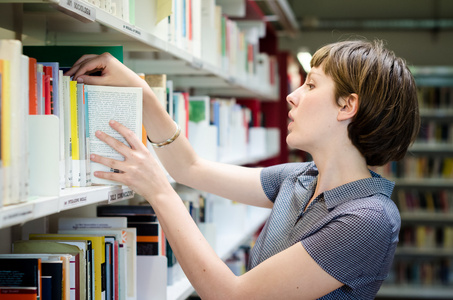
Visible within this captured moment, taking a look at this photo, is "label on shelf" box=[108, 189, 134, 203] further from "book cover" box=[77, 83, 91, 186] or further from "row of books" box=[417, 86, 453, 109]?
"row of books" box=[417, 86, 453, 109]

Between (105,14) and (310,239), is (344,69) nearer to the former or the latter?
(310,239)

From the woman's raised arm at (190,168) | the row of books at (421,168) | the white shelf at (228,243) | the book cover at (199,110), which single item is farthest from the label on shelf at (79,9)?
the row of books at (421,168)

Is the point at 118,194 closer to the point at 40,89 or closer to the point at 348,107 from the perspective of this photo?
the point at 40,89

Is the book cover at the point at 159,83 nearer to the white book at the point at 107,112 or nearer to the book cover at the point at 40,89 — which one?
the white book at the point at 107,112

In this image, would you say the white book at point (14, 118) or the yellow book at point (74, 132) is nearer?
the white book at point (14, 118)

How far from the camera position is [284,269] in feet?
4.71

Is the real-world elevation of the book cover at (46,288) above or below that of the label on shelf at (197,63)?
below

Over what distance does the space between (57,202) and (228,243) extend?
192 centimetres

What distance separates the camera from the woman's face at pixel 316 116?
163cm

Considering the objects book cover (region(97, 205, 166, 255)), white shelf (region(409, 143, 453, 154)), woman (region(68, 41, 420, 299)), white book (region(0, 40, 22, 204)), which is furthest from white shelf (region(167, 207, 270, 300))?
white shelf (region(409, 143, 453, 154))

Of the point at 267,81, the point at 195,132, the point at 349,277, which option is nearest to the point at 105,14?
the point at 349,277

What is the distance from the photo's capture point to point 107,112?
1.38 metres

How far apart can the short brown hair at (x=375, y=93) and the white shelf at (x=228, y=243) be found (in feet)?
2.79

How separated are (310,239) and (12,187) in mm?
747
